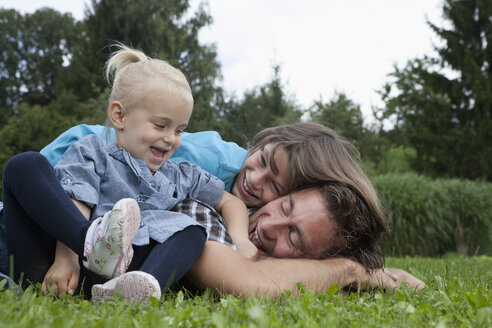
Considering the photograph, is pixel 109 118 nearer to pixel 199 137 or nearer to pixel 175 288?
pixel 199 137

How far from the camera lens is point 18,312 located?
169 centimetres

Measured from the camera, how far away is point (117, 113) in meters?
3.35

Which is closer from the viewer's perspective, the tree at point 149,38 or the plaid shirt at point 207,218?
the plaid shirt at point 207,218

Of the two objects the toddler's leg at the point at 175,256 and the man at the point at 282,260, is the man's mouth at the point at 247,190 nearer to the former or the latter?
the man at the point at 282,260

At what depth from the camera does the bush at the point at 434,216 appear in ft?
36.7

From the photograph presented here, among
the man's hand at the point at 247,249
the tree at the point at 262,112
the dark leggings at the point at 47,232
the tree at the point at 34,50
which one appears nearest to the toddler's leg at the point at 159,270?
the dark leggings at the point at 47,232

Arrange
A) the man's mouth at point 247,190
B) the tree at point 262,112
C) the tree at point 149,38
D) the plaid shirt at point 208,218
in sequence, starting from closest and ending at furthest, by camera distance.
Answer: the plaid shirt at point 208,218
the man's mouth at point 247,190
the tree at point 262,112
the tree at point 149,38

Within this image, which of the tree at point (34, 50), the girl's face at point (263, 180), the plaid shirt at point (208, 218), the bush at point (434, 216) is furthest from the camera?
the tree at point (34, 50)

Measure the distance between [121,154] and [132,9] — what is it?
71.8ft

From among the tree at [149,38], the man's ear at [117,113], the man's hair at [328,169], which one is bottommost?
the man's hair at [328,169]

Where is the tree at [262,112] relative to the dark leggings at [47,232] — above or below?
above

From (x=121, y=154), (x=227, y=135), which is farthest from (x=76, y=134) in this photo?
(x=227, y=135)

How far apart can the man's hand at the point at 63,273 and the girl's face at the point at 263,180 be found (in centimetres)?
158

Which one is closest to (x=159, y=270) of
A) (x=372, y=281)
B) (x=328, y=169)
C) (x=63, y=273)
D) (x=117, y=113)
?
(x=63, y=273)
